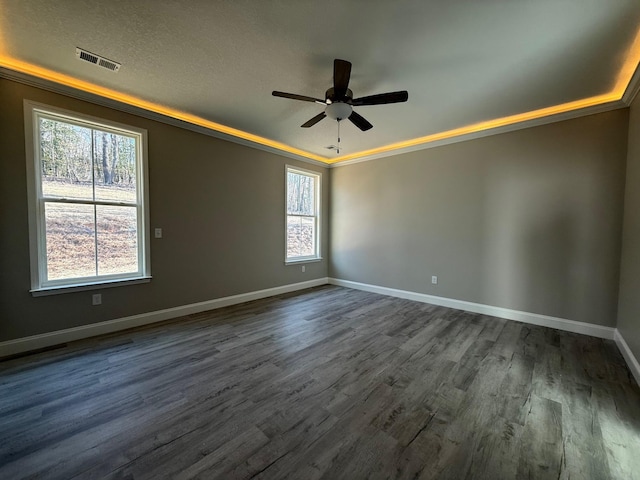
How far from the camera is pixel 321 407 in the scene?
6.06ft

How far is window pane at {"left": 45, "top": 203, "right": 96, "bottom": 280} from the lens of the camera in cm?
278

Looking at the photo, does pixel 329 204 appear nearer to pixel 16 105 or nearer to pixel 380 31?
pixel 380 31

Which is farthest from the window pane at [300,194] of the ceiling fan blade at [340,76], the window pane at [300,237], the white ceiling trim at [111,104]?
the ceiling fan blade at [340,76]

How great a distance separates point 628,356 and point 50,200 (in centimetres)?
601

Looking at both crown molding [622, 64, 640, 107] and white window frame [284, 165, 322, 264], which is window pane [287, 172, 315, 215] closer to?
white window frame [284, 165, 322, 264]

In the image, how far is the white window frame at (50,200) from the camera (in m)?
2.62

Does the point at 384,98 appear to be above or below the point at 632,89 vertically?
below

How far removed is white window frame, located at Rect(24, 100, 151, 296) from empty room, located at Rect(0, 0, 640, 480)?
0.02 m

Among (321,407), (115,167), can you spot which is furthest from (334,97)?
(115,167)

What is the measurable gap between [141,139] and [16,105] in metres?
1.03

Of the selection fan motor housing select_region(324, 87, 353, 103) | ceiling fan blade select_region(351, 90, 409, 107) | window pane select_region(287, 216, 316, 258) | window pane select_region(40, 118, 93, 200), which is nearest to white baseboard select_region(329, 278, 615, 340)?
window pane select_region(287, 216, 316, 258)

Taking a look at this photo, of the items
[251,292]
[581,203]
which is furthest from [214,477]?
[581,203]

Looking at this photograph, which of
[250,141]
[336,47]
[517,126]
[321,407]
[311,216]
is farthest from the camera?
[311,216]

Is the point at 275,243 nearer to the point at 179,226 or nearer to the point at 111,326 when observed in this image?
the point at 179,226
